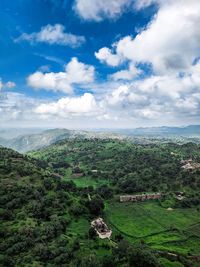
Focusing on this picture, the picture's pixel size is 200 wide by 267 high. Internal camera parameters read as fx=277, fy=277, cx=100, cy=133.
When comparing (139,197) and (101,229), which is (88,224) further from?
(139,197)

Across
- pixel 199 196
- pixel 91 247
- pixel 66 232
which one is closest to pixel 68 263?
pixel 91 247

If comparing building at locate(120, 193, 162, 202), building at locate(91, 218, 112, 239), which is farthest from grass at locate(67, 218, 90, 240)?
building at locate(120, 193, 162, 202)

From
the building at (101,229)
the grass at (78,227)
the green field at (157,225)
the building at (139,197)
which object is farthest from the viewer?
the building at (139,197)

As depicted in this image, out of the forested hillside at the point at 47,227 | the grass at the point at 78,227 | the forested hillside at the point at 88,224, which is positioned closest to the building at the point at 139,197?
the forested hillside at the point at 88,224

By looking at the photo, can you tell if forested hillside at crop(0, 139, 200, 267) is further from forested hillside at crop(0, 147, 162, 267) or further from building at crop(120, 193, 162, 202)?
building at crop(120, 193, 162, 202)

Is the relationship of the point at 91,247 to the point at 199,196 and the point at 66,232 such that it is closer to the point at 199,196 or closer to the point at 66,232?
the point at 66,232

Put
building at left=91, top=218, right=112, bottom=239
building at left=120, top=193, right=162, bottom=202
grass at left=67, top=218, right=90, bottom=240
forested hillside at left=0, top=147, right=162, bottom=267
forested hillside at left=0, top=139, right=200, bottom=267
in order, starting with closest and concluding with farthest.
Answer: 1. forested hillside at left=0, top=147, right=162, bottom=267
2. forested hillside at left=0, top=139, right=200, bottom=267
3. grass at left=67, top=218, right=90, bottom=240
4. building at left=91, top=218, right=112, bottom=239
5. building at left=120, top=193, right=162, bottom=202

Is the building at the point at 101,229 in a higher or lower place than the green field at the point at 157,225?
higher

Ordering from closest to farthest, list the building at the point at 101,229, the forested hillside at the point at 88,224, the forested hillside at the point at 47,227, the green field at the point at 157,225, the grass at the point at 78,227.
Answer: the forested hillside at the point at 47,227 < the forested hillside at the point at 88,224 < the green field at the point at 157,225 < the grass at the point at 78,227 < the building at the point at 101,229

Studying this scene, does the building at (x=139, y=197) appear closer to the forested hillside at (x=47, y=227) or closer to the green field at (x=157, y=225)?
the green field at (x=157, y=225)
